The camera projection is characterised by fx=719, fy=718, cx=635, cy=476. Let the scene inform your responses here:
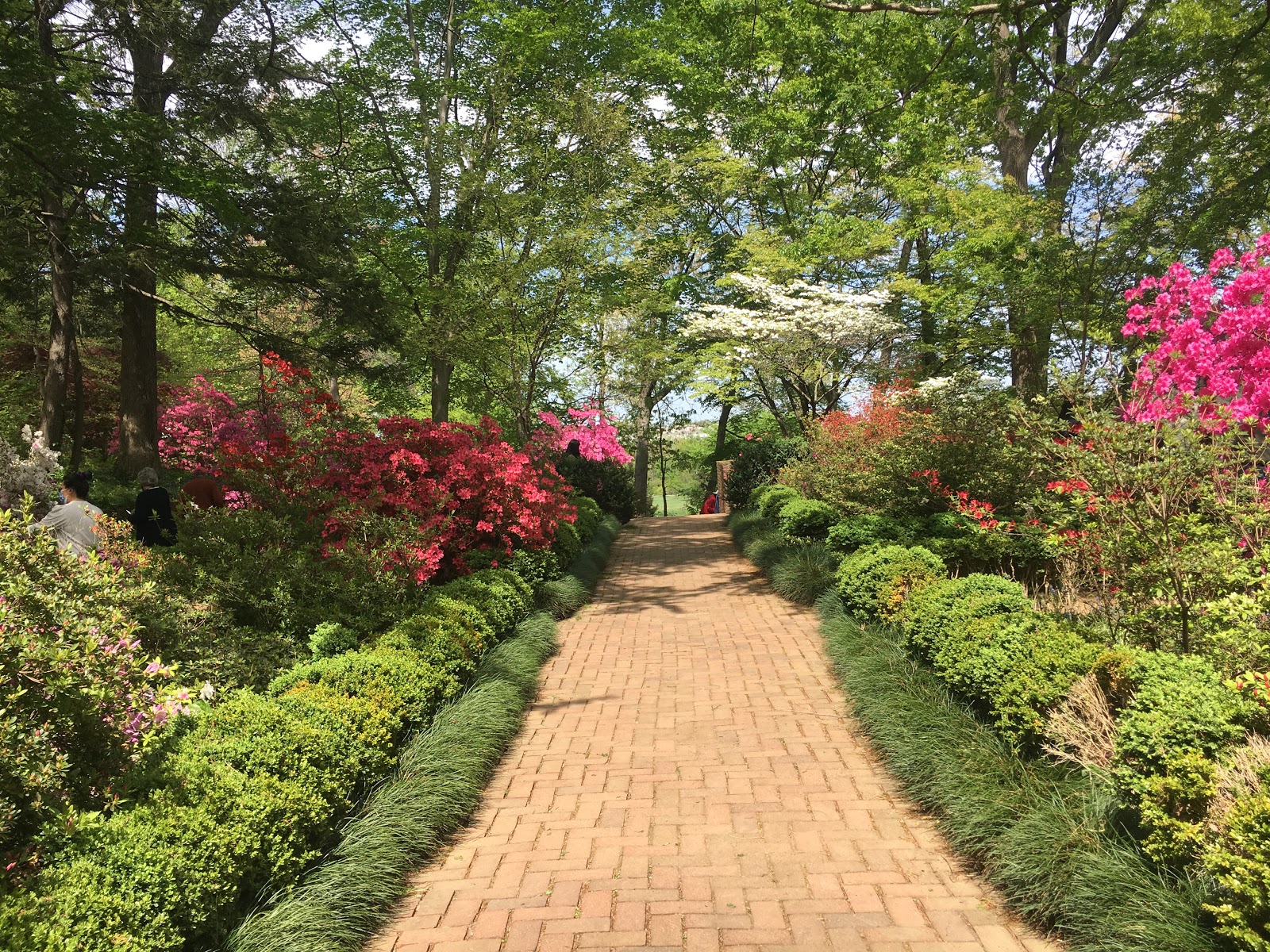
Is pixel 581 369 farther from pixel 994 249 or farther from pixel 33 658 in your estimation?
pixel 33 658

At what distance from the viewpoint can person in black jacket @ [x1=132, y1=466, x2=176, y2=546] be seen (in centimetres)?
712

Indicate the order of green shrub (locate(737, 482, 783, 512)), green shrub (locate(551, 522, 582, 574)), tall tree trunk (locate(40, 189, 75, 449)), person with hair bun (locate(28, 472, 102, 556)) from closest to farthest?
person with hair bun (locate(28, 472, 102, 556)), green shrub (locate(551, 522, 582, 574)), tall tree trunk (locate(40, 189, 75, 449)), green shrub (locate(737, 482, 783, 512))

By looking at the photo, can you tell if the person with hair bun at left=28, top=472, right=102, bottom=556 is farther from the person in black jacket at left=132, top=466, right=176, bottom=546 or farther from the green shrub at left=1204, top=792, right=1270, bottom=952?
the green shrub at left=1204, top=792, right=1270, bottom=952

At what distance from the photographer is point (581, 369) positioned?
1977cm

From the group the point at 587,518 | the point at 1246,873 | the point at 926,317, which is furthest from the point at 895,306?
the point at 1246,873

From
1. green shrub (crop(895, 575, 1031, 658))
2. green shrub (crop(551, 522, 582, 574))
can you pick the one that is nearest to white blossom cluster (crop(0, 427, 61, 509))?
green shrub (crop(551, 522, 582, 574))

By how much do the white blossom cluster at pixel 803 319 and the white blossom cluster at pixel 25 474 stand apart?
1047cm

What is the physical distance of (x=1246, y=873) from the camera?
7.15 ft

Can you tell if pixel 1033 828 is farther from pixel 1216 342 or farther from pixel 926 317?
pixel 926 317

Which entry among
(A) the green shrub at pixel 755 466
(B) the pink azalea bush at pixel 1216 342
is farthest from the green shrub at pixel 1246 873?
(A) the green shrub at pixel 755 466

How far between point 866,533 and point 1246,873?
576cm

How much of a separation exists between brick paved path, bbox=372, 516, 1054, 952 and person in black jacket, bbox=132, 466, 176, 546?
4262mm

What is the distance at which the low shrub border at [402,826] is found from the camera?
2793 mm

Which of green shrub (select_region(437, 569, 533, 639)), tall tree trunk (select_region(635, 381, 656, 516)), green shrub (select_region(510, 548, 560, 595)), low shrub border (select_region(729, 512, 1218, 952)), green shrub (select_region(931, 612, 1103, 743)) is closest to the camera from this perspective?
low shrub border (select_region(729, 512, 1218, 952))
